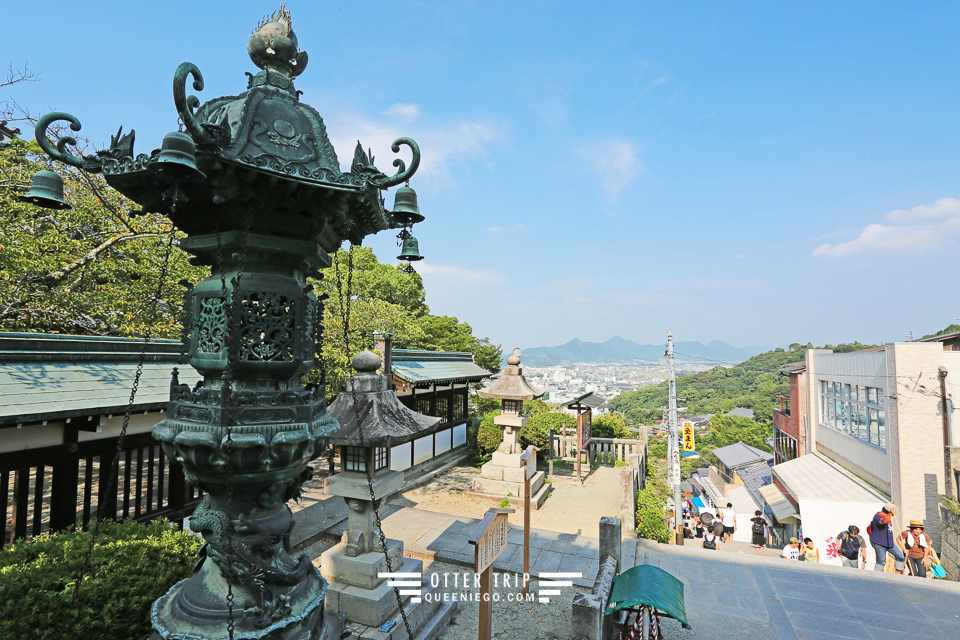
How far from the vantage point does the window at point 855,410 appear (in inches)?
611

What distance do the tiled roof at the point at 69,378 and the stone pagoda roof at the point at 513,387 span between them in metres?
9.17

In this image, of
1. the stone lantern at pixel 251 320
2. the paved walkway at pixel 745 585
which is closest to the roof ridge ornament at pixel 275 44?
the stone lantern at pixel 251 320

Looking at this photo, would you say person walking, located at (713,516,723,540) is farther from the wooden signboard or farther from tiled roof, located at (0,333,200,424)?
tiled roof, located at (0,333,200,424)

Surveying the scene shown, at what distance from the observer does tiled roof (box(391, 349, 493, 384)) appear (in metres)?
15.2

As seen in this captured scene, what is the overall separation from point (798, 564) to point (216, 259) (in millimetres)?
11844

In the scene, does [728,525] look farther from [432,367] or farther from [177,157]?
[177,157]

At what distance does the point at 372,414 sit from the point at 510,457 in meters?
8.06

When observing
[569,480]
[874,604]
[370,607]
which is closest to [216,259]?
[370,607]

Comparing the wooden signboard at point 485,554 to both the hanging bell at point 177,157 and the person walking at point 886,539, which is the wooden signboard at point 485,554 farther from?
the person walking at point 886,539

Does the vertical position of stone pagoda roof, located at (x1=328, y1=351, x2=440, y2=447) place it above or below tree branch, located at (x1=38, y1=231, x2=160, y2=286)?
below

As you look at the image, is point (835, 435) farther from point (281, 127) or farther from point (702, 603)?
point (281, 127)

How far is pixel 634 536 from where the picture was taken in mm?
10289

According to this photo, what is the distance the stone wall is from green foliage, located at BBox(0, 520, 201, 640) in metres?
17.1

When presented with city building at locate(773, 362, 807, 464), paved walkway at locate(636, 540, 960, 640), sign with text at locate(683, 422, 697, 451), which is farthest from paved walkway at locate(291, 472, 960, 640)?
city building at locate(773, 362, 807, 464)
